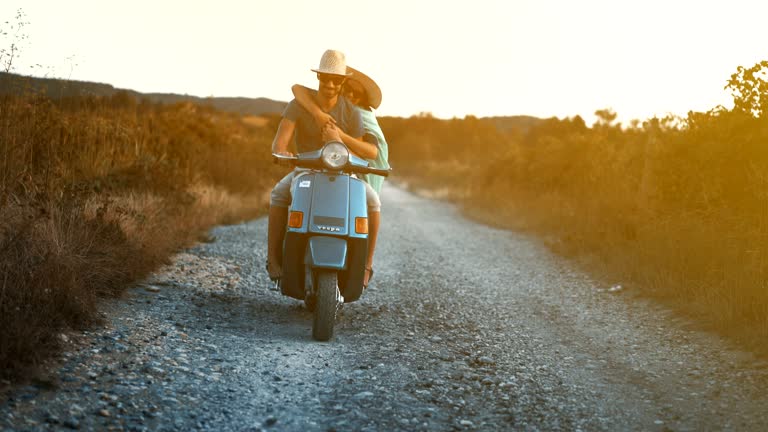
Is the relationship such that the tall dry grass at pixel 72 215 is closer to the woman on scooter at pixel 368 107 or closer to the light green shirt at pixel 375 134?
the woman on scooter at pixel 368 107

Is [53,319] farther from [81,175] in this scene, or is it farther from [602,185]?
[602,185]

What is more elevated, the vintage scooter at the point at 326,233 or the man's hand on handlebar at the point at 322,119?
the man's hand on handlebar at the point at 322,119

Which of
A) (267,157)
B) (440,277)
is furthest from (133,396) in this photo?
(267,157)

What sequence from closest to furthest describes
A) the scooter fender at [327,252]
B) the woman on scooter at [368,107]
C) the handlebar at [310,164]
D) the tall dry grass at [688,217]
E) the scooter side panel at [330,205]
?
the scooter fender at [327,252], the scooter side panel at [330,205], the handlebar at [310,164], the woman on scooter at [368,107], the tall dry grass at [688,217]

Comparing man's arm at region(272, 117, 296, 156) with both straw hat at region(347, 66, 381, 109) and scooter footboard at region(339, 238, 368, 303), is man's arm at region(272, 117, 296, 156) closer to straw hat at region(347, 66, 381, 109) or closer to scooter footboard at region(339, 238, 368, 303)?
straw hat at region(347, 66, 381, 109)

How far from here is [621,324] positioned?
6.93m

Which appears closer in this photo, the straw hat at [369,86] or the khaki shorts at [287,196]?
the khaki shorts at [287,196]

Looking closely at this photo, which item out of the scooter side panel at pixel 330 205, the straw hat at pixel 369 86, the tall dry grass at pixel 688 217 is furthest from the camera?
the tall dry grass at pixel 688 217

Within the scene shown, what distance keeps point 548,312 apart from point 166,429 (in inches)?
184

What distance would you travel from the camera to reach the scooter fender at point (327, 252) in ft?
17.6

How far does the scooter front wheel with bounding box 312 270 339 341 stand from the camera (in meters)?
5.43

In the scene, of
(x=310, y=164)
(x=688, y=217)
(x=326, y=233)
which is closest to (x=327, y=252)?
(x=326, y=233)

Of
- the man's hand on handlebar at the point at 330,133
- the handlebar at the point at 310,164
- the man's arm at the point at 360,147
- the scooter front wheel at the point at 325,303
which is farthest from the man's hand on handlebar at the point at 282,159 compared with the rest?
the scooter front wheel at the point at 325,303

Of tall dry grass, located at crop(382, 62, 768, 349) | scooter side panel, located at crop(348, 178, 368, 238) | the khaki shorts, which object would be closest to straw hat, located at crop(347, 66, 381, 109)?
the khaki shorts
